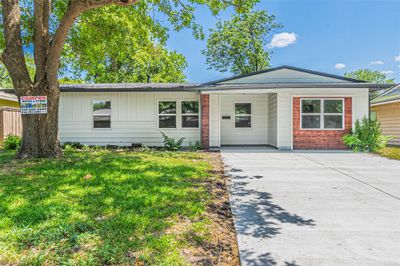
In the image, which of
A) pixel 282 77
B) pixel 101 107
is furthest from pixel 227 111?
pixel 101 107

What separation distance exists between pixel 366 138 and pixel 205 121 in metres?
6.86

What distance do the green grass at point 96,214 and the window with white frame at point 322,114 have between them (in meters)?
6.97

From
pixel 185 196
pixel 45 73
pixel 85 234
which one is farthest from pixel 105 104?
pixel 85 234

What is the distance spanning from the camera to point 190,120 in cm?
1253

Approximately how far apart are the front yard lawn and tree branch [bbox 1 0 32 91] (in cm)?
290

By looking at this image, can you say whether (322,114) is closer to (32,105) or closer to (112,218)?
(112,218)

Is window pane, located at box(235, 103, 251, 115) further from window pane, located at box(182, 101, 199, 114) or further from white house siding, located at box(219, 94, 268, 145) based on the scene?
window pane, located at box(182, 101, 199, 114)

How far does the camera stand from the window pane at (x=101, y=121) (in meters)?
12.5

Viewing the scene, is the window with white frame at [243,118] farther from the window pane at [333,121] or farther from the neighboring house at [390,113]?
the neighboring house at [390,113]

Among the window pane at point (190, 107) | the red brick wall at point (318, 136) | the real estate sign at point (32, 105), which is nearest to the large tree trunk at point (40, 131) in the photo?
the real estate sign at point (32, 105)

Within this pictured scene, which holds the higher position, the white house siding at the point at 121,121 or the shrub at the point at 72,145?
the white house siding at the point at 121,121

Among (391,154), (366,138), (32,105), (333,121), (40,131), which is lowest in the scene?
(391,154)

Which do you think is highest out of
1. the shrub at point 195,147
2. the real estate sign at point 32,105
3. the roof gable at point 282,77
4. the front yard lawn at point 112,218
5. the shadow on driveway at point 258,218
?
the roof gable at point 282,77

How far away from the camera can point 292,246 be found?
2.83 metres
